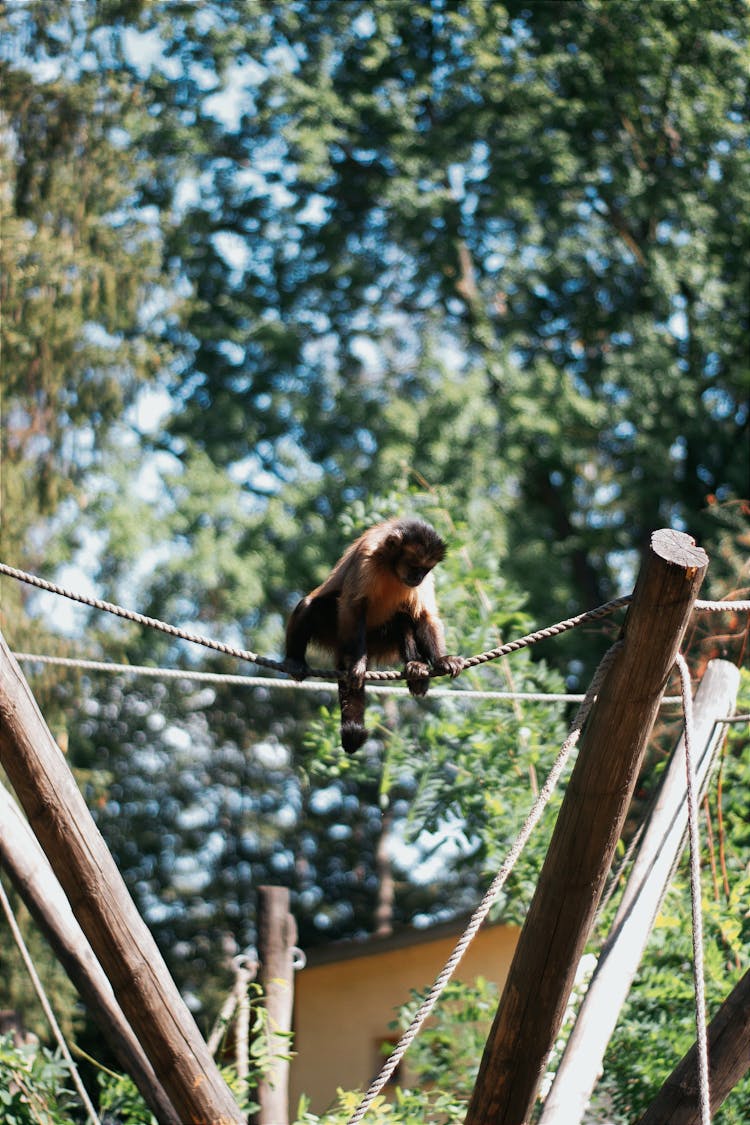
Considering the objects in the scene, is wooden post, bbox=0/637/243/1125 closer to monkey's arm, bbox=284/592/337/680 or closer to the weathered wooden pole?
the weathered wooden pole

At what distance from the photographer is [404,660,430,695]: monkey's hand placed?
4914 mm

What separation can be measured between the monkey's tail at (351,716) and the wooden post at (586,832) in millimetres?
1716

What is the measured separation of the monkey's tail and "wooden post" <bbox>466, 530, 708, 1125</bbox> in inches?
A: 67.6

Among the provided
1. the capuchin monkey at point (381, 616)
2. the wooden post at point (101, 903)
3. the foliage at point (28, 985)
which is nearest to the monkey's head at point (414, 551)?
the capuchin monkey at point (381, 616)

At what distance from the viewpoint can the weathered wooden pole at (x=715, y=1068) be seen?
372 cm

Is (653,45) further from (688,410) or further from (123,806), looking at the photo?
(123,806)

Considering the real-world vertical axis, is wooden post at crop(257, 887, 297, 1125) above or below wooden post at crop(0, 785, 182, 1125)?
below

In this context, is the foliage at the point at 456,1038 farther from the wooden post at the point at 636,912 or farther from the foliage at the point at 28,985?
the foliage at the point at 28,985

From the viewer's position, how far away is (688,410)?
13203 mm

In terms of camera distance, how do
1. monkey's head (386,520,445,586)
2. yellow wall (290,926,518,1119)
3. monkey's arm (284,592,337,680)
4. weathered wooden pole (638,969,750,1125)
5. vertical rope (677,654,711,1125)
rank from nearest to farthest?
vertical rope (677,654,711,1125) < weathered wooden pole (638,969,750,1125) < monkey's head (386,520,445,586) < monkey's arm (284,592,337,680) < yellow wall (290,926,518,1119)

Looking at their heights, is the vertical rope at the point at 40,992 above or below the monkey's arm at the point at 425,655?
below

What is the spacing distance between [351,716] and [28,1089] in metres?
2.20

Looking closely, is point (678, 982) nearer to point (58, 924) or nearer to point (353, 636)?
point (353, 636)

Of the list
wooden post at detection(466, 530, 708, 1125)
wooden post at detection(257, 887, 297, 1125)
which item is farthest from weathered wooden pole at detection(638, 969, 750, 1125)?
wooden post at detection(257, 887, 297, 1125)
